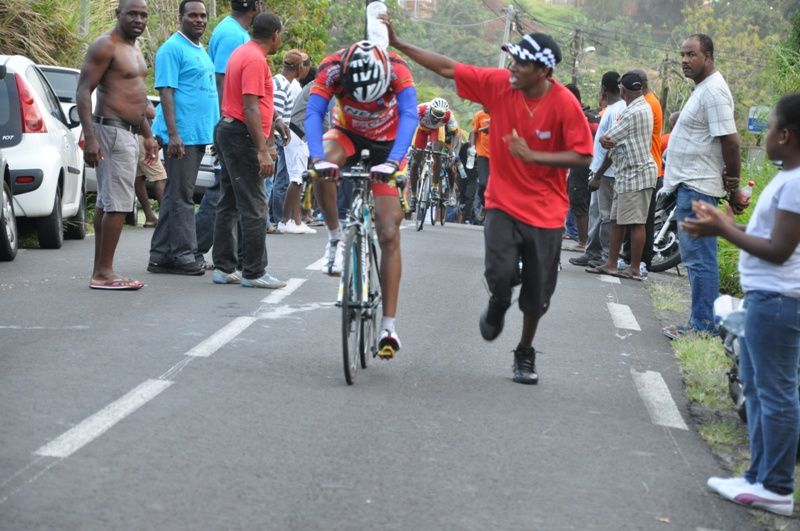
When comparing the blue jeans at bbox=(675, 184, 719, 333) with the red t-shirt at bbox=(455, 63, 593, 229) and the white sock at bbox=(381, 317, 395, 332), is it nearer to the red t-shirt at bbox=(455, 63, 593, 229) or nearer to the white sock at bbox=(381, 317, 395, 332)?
the red t-shirt at bbox=(455, 63, 593, 229)

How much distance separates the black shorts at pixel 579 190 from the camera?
15875mm

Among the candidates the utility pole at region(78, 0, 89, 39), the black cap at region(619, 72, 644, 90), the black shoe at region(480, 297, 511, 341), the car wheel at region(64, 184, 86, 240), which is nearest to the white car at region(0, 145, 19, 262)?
the car wheel at region(64, 184, 86, 240)

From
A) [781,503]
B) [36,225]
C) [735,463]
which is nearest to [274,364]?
[735,463]

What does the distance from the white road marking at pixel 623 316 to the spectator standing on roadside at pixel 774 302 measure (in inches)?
182

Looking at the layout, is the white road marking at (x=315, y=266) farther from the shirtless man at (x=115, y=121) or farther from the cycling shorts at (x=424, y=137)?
the cycling shorts at (x=424, y=137)

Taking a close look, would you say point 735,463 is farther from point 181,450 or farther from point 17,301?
point 17,301

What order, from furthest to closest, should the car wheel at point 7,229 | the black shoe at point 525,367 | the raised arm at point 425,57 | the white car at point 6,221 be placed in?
the car wheel at point 7,229 < the white car at point 6,221 < the black shoe at point 525,367 < the raised arm at point 425,57

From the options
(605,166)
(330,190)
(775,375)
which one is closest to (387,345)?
(330,190)

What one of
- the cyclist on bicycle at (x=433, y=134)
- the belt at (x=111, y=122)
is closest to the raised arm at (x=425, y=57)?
the belt at (x=111, y=122)

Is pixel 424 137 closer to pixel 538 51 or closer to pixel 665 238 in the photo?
pixel 665 238

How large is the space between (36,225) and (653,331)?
6.05 m

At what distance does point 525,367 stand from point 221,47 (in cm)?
476

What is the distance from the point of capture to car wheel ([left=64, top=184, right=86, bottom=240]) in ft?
44.3

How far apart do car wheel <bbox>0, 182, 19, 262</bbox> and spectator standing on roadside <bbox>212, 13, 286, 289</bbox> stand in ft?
6.30
